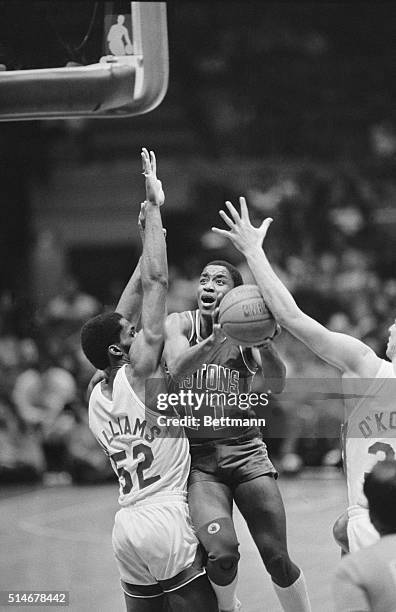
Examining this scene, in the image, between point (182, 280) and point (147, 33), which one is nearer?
point (147, 33)

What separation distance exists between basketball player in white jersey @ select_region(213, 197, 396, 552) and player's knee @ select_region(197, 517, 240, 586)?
1.92 ft

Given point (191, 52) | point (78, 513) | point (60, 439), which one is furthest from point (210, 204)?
point (78, 513)

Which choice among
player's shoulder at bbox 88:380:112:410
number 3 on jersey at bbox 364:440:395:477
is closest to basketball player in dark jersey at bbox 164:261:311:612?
player's shoulder at bbox 88:380:112:410

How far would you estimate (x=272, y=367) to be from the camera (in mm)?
4805

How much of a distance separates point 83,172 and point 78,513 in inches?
243

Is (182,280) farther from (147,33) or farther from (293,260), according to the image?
(147,33)

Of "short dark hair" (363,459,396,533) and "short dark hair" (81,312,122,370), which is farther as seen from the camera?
"short dark hair" (81,312,122,370)

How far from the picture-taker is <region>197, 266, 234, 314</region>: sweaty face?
4.99 m

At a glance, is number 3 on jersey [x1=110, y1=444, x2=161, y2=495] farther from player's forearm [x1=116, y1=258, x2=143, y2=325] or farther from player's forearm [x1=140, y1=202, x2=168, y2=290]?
player's forearm [x1=116, y1=258, x2=143, y2=325]

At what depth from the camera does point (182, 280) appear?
12008mm

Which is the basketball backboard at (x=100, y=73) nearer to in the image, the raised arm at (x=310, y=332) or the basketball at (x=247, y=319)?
the raised arm at (x=310, y=332)

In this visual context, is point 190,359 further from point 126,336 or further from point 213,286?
point 213,286

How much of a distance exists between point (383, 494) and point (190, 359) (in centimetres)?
172

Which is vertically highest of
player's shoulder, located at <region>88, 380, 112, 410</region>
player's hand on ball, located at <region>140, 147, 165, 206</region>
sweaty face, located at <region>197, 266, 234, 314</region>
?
player's hand on ball, located at <region>140, 147, 165, 206</region>
